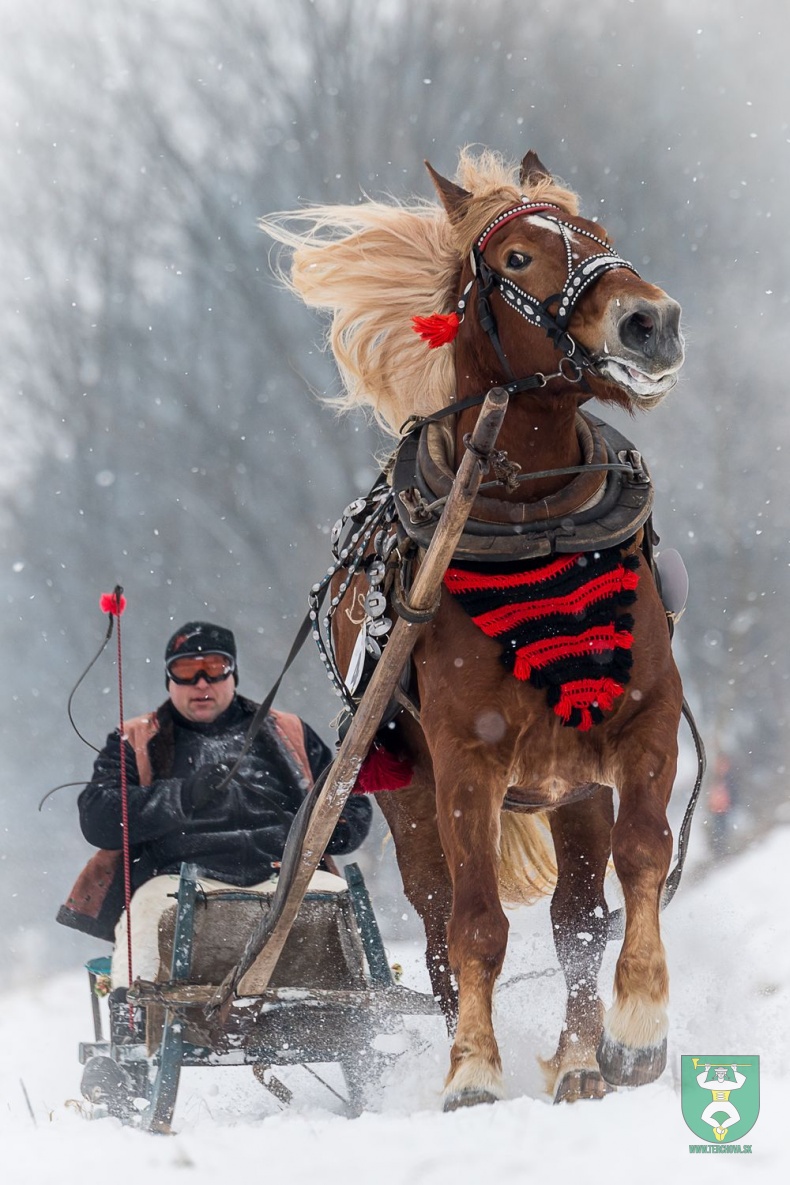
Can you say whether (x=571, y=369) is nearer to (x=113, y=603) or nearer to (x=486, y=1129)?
(x=486, y=1129)

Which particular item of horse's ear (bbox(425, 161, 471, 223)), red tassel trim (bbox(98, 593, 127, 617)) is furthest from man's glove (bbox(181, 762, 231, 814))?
horse's ear (bbox(425, 161, 471, 223))

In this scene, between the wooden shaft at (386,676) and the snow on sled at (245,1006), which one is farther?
the snow on sled at (245,1006)

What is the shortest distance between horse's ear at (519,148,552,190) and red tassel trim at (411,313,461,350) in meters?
0.58

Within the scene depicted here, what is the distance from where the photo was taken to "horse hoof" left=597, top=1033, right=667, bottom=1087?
260 cm

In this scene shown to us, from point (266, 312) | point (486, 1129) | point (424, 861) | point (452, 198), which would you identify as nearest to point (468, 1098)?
point (486, 1129)

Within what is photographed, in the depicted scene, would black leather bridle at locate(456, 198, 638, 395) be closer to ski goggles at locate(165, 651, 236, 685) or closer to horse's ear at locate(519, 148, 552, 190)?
horse's ear at locate(519, 148, 552, 190)

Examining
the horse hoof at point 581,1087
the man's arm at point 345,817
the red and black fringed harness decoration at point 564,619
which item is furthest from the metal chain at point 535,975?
the red and black fringed harness decoration at point 564,619

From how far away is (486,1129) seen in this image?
246 centimetres

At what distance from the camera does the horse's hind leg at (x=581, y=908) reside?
354 centimetres

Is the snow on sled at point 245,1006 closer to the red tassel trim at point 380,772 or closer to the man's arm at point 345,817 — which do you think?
the man's arm at point 345,817

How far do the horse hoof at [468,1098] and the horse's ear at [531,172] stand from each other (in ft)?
7.38

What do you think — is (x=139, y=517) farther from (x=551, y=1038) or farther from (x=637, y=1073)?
(x=637, y=1073)

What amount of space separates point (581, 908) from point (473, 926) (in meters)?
0.91

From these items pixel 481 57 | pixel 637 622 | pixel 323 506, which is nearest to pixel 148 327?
pixel 323 506
